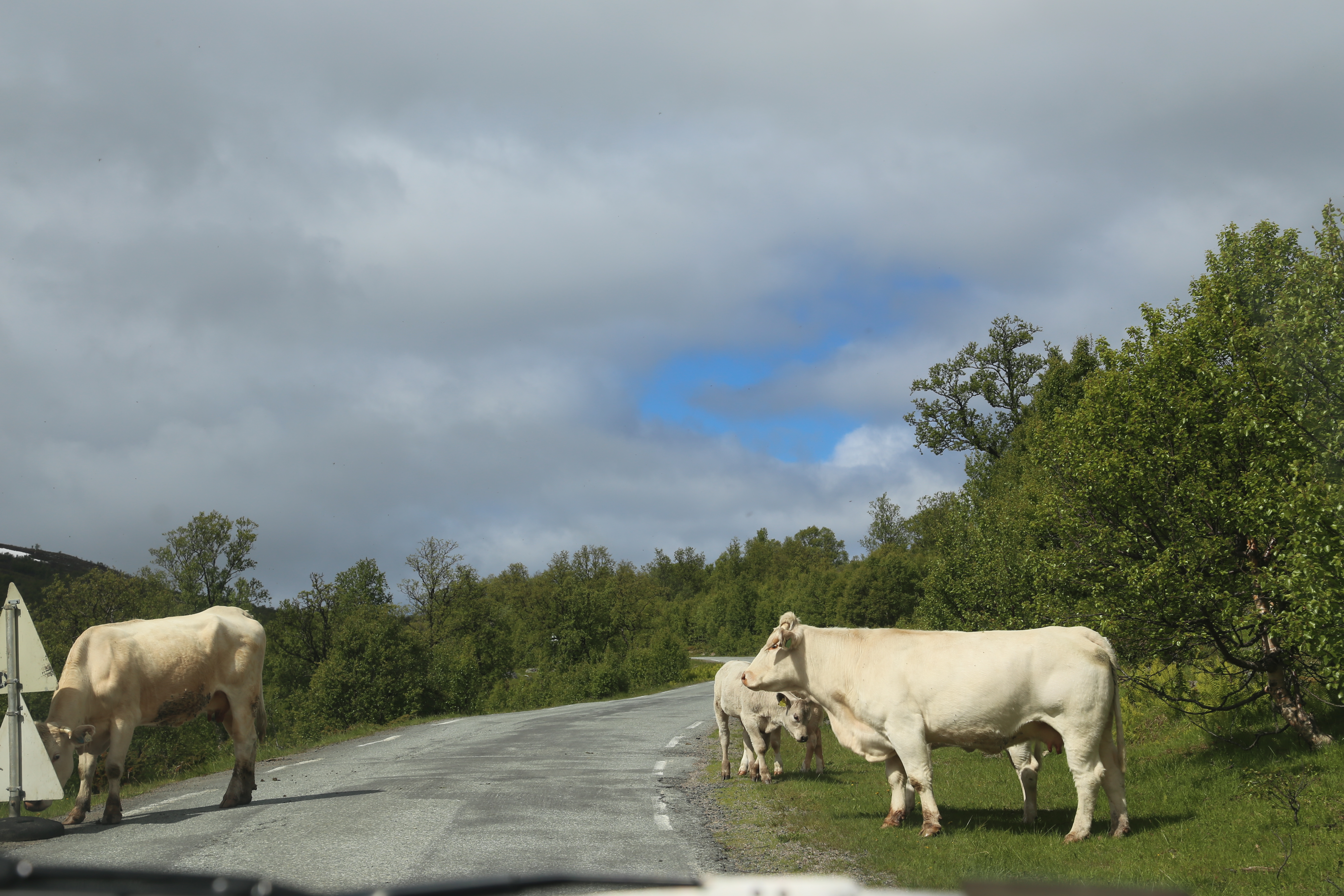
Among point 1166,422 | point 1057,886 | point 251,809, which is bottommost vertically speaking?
point 251,809

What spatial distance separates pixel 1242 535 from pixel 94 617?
5842cm

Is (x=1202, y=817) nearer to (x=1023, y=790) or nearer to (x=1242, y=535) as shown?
(x=1023, y=790)

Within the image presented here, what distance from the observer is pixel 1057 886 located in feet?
5.50

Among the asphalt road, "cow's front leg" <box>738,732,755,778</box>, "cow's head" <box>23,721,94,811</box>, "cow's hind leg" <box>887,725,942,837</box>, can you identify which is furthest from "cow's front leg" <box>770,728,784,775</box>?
"cow's head" <box>23,721,94,811</box>

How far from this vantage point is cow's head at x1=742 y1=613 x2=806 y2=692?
1254cm

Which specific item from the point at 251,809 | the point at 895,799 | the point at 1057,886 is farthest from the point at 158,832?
the point at 1057,886

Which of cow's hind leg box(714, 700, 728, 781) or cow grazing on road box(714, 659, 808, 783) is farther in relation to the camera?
cow's hind leg box(714, 700, 728, 781)

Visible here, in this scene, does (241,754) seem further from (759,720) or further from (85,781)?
(759,720)

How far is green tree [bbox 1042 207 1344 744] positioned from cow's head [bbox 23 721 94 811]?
1489 cm

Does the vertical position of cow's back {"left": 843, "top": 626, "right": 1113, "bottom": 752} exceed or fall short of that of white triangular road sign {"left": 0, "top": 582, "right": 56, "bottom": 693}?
it falls short

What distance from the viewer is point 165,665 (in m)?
12.8

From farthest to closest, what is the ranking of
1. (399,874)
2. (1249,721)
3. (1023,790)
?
1. (1249,721)
2. (1023,790)
3. (399,874)

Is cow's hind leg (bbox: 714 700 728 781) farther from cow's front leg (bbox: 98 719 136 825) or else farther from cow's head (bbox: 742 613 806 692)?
cow's front leg (bbox: 98 719 136 825)

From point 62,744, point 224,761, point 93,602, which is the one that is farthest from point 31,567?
point 62,744
